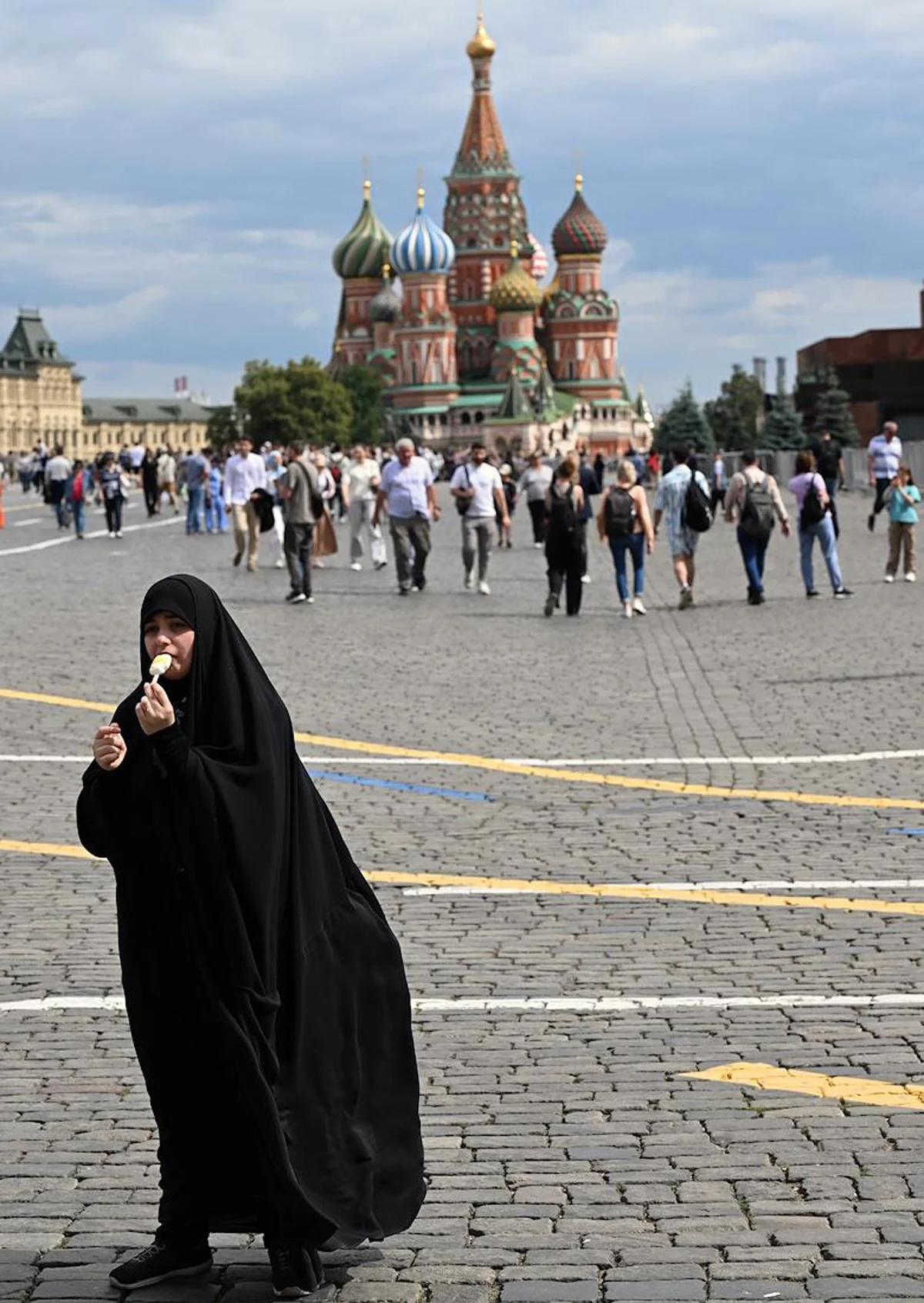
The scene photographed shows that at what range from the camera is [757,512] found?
2394 centimetres

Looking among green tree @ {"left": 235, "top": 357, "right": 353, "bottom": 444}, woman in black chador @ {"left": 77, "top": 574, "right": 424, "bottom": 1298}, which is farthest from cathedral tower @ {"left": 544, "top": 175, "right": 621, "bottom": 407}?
woman in black chador @ {"left": 77, "top": 574, "right": 424, "bottom": 1298}

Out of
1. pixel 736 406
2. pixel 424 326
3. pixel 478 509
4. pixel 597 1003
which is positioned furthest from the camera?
pixel 424 326

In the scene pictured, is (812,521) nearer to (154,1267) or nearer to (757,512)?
(757,512)

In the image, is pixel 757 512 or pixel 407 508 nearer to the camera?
pixel 757 512

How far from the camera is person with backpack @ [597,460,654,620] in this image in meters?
Result: 23.2

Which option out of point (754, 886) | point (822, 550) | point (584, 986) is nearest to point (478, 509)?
point (822, 550)

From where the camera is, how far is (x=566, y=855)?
1023 cm

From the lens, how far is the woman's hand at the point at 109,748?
4.79 metres

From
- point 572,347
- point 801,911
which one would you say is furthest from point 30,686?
point 572,347

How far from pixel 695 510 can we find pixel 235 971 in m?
19.1

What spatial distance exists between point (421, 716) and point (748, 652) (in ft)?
15.3

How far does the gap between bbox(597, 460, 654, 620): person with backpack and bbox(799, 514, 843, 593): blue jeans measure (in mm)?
2023

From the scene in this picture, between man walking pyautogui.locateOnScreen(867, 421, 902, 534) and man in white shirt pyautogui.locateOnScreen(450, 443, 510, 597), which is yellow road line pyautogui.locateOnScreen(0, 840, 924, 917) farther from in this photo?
man walking pyautogui.locateOnScreen(867, 421, 902, 534)

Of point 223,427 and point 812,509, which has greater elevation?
point 812,509
